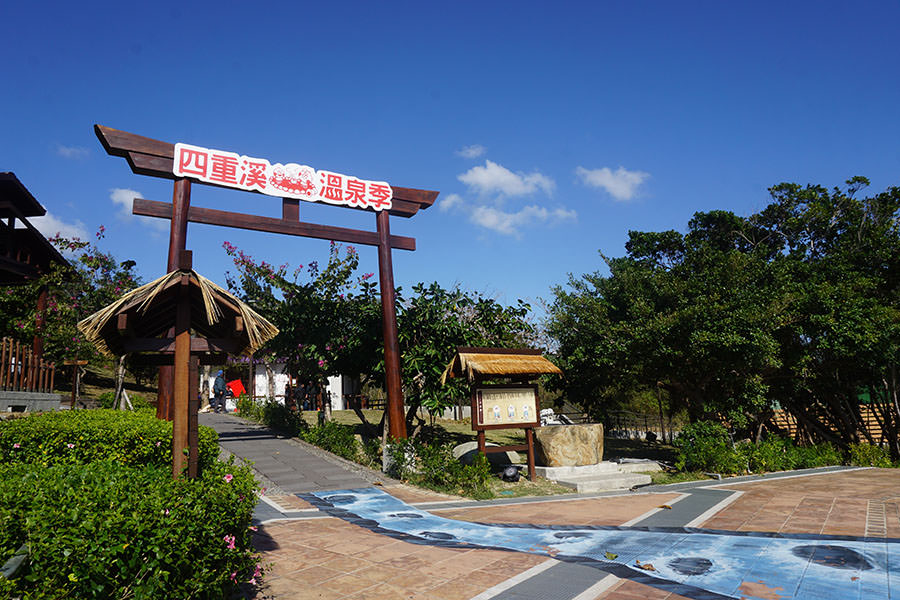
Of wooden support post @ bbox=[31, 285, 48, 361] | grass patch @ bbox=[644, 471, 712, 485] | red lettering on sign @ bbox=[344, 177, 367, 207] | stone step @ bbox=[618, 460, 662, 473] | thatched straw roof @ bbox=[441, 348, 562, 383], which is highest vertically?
red lettering on sign @ bbox=[344, 177, 367, 207]

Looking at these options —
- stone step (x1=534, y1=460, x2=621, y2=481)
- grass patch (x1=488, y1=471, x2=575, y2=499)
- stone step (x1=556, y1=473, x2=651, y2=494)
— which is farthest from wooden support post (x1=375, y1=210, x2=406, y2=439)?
stone step (x1=556, y1=473, x2=651, y2=494)

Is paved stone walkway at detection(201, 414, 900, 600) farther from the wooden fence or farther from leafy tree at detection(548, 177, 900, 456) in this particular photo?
the wooden fence

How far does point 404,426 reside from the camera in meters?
12.7

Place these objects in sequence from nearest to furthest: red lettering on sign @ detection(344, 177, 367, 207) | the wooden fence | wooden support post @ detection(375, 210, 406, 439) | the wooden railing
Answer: the wooden railing < wooden support post @ detection(375, 210, 406, 439) < red lettering on sign @ detection(344, 177, 367, 207) < the wooden fence

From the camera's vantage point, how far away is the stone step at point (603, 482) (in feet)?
37.1

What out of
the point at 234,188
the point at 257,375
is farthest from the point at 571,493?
the point at 257,375

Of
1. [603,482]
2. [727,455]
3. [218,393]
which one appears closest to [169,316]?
[603,482]

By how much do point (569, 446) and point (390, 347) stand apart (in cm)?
487

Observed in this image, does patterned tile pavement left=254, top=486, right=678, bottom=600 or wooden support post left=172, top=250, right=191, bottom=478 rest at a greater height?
wooden support post left=172, top=250, right=191, bottom=478

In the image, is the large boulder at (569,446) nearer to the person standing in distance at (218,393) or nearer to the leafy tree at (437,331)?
the leafy tree at (437,331)

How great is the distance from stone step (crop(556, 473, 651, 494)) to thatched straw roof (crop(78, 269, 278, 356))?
25.4ft

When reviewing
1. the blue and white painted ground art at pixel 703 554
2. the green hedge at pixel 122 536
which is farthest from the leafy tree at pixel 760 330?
the green hedge at pixel 122 536

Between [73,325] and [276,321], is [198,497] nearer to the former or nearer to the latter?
[276,321]

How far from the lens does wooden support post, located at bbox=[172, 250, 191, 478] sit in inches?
221
